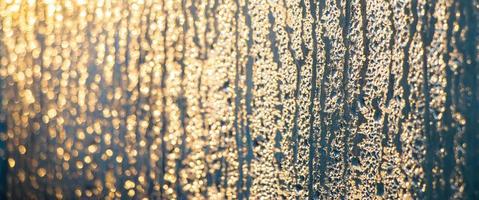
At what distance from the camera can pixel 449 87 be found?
35cm

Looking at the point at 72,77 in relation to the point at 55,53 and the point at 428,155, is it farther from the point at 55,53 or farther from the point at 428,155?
the point at 428,155

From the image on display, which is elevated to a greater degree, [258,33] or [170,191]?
[258,33]

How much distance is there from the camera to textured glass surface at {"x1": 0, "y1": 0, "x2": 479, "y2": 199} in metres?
0.36

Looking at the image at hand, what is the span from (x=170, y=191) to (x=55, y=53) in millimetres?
141

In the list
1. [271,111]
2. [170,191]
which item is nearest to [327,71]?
[271,111]

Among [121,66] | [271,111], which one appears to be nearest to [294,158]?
[271,111]

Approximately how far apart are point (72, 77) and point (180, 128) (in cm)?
9

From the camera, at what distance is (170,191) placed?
37cm

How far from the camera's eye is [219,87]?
364 millimetres

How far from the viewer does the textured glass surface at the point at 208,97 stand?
361 mm

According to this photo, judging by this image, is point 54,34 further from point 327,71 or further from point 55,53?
point 327,71

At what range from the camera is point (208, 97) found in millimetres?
363

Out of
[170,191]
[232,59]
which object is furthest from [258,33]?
[170,191]

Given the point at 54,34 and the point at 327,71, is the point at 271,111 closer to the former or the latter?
the point at 327,71
